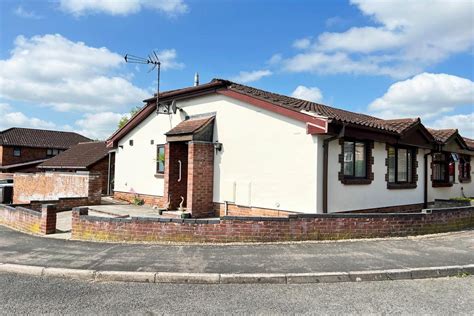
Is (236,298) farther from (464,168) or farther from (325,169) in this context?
(464,168)

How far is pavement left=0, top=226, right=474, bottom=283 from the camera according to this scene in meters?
5.82

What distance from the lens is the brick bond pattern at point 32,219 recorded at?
9.68m

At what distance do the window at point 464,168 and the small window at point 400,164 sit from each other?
5276 mm

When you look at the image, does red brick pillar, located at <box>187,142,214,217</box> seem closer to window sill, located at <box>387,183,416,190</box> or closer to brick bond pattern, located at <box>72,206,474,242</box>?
brick bond pattern, located at <box>72,206,474,242</box>

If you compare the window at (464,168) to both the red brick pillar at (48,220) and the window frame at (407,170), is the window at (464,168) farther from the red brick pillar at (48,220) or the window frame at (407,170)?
the red brick pillar at (48,220)

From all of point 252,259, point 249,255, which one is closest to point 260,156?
point 249,255

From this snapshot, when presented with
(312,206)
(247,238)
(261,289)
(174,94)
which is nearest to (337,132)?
(312,206)

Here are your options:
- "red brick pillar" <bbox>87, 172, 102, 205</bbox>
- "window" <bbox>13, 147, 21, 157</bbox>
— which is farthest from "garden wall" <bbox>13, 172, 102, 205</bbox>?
"window" <bbox>13, 147, 21, 157</bbox>

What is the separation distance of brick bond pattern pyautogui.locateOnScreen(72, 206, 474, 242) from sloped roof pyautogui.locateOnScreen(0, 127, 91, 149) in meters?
41.3

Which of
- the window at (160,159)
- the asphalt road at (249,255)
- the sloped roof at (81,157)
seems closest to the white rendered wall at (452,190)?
the asphalt road at (249,255)

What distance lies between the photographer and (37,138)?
152 ft

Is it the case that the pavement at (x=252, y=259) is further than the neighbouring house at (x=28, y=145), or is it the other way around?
the neighbouring house at (x=28, y=145)

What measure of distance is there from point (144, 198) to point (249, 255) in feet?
30.8

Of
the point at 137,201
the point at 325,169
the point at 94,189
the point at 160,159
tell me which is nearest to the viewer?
the point at 325,169
